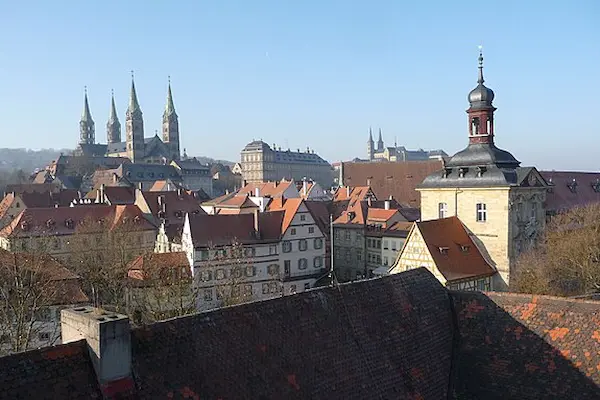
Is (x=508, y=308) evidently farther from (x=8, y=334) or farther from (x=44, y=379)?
(x=8, y=334)

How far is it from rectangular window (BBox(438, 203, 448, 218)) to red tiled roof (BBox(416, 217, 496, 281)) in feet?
6.88

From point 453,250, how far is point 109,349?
1142 inches

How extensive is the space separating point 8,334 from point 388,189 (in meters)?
57.9

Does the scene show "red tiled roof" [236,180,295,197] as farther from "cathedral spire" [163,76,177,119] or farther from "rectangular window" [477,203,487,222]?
"cathedral spire" [163,76,177,119]

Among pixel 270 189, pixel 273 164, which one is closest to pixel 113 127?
pixel 273 164

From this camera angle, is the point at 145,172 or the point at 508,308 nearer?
the point at 508,308

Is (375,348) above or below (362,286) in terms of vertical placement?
below

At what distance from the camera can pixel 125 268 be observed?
4041 centimetres

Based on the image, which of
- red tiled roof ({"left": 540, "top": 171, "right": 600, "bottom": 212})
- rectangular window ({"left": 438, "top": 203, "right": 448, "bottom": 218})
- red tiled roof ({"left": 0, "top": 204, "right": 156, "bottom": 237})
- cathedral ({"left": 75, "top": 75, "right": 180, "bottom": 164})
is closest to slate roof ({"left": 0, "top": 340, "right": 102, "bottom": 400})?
rectangular window ({"left": 438, "top": 203, "right": 448, "bottom": 218})

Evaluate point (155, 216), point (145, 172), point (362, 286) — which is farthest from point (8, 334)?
point (145, 172)

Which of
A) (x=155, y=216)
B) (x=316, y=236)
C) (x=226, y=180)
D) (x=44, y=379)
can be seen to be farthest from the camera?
(x=226, y=180)

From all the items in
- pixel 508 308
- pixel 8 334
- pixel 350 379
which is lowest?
pixel 8 334

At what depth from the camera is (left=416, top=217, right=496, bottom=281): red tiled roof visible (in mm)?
33938

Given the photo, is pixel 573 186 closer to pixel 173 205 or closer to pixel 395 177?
pixel 395 177
